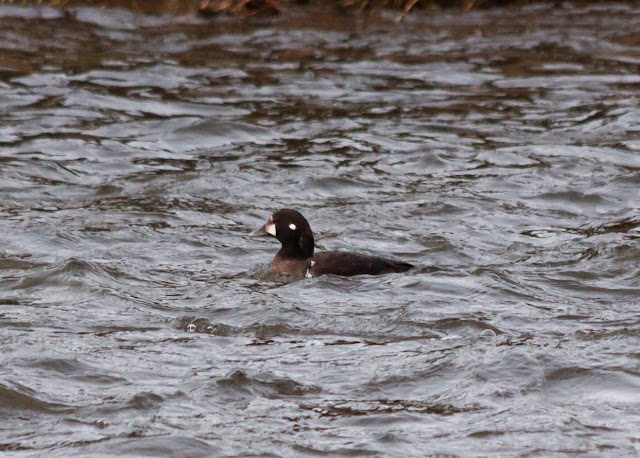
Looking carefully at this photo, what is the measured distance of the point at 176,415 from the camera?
21.9 feet

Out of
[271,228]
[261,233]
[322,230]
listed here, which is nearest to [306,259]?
[271,228]

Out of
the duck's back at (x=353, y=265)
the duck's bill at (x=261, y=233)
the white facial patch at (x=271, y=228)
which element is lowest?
the duck's back at (x=353, y=265)

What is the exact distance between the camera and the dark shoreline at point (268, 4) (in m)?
20.8

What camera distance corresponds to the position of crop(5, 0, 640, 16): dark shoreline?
2085cm

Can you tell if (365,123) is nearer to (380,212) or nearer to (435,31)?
(380,212)

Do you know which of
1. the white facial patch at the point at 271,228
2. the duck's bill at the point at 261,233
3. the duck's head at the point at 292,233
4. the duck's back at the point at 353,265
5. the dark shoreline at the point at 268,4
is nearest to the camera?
the duck's back at the point at 353,265

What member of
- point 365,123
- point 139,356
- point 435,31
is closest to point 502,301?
point 139,356

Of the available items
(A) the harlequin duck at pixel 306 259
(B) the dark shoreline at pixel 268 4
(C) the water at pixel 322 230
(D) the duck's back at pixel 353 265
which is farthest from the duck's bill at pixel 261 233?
(B) the dark shoreline at pixel 268 4

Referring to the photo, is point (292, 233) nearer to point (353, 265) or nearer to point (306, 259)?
point (306, 259)

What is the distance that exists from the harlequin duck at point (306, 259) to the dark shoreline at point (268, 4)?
11.3m

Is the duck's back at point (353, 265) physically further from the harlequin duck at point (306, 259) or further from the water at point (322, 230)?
the water at point (322, 230)

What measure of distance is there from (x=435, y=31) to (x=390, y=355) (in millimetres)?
13152

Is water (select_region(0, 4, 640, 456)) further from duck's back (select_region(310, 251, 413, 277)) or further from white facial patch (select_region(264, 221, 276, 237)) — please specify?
white facial patch (select_region(264, 221, 276, 237))

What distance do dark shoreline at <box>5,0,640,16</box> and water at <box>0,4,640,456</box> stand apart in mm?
398
